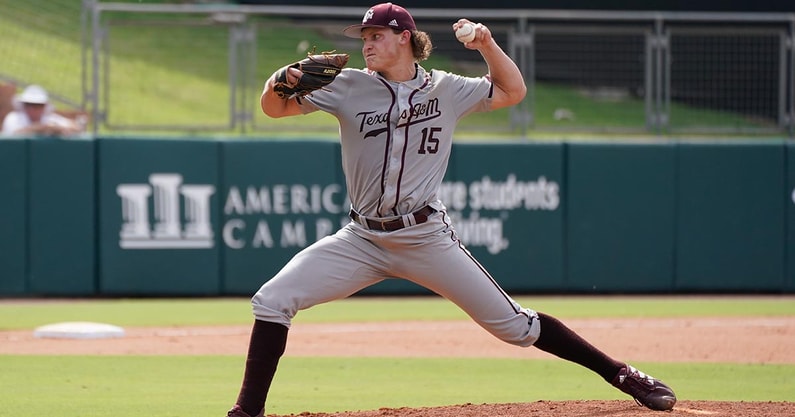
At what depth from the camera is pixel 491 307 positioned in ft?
16.6

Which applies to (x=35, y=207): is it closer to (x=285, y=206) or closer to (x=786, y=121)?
(x=285, y=206)

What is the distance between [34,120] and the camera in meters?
12.1

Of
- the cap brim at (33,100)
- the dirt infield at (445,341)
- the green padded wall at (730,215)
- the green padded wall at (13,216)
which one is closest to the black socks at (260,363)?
the dirt infield at (445,341)

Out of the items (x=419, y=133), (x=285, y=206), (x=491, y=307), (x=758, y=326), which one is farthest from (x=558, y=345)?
(x=285, y=206)

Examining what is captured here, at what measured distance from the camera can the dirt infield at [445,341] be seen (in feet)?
27.7

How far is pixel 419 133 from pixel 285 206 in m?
7.31

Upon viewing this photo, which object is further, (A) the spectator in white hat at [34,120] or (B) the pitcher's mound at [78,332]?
(A) the spectator in white hat at [34,120]

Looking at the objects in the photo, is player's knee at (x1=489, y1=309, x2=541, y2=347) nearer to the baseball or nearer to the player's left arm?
the player's left arm

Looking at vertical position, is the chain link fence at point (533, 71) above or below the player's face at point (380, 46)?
above

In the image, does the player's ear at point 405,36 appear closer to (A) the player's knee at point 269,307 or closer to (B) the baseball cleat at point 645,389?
(A) the player's knee at point 269,307

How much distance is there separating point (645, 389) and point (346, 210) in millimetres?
7273

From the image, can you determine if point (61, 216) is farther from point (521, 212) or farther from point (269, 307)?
point (269, 307)

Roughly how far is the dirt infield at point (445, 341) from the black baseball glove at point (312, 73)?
3.83 metres

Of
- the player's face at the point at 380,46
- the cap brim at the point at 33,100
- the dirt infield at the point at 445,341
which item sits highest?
the cap brim at the point at 33,100
